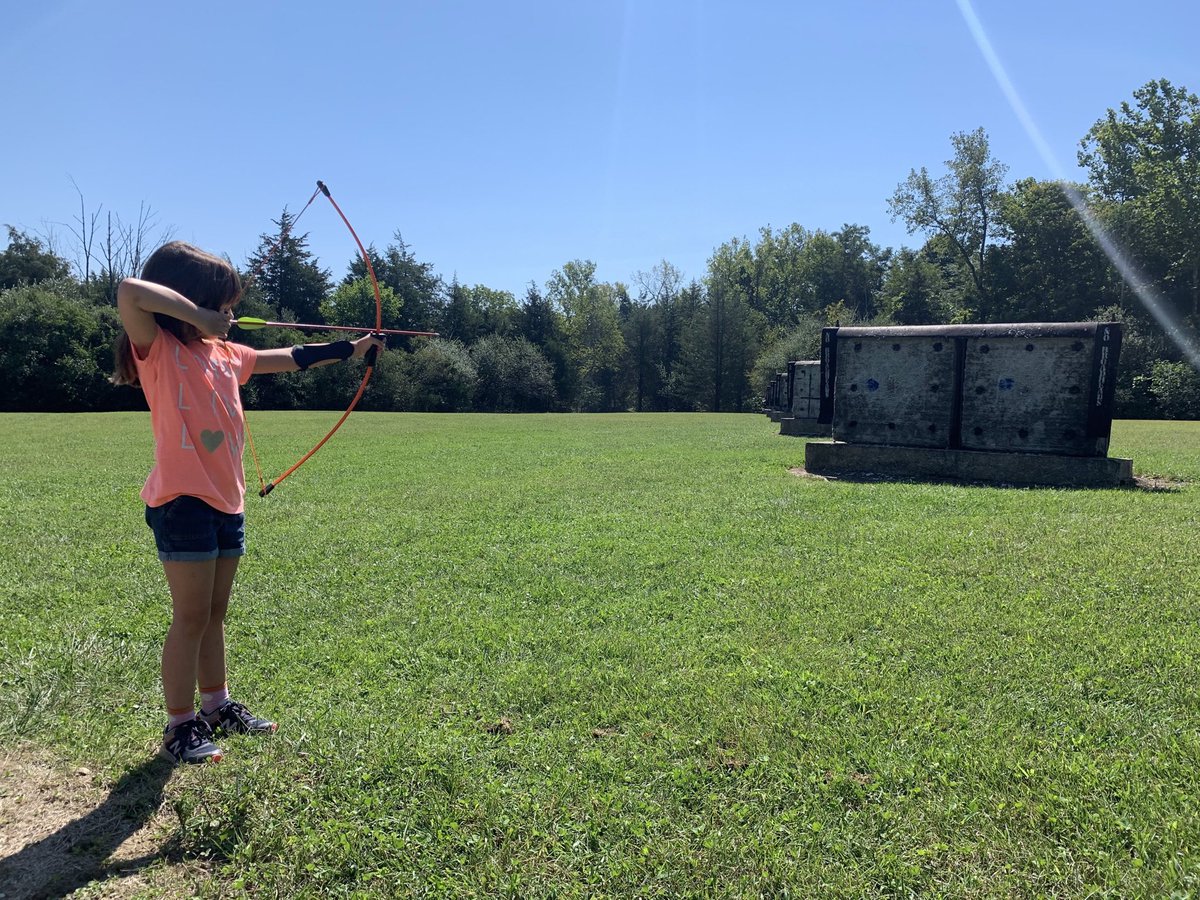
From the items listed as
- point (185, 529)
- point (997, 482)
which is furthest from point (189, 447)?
point (997, 482)

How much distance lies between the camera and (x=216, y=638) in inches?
125

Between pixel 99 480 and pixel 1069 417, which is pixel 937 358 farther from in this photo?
pixel 99 480

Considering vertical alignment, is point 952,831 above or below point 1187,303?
below

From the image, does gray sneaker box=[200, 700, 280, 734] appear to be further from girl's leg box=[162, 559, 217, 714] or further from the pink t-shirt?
the pink t-shirt

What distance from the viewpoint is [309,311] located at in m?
60.7

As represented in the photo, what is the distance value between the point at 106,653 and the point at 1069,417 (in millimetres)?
11258

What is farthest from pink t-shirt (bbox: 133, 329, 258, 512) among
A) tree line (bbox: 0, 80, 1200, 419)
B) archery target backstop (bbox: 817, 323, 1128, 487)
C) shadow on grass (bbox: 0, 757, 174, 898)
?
tree line (bbox: 0, 80, 1200, 419)

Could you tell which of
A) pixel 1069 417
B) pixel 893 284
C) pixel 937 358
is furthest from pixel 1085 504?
pixel 893 284

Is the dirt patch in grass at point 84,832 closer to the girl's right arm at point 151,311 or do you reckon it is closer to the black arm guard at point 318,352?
the girl's right arm at point 151,311

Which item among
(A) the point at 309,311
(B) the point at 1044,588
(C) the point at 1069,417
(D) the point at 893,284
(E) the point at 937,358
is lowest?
(B) the point at 1044,588

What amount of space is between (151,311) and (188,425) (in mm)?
428

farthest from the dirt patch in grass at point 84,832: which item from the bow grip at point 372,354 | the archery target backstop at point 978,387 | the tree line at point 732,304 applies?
the tree line at point 732,304

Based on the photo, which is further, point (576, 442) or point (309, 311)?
point (309, 311)

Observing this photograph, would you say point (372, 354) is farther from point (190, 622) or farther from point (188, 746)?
point (188, 746)
